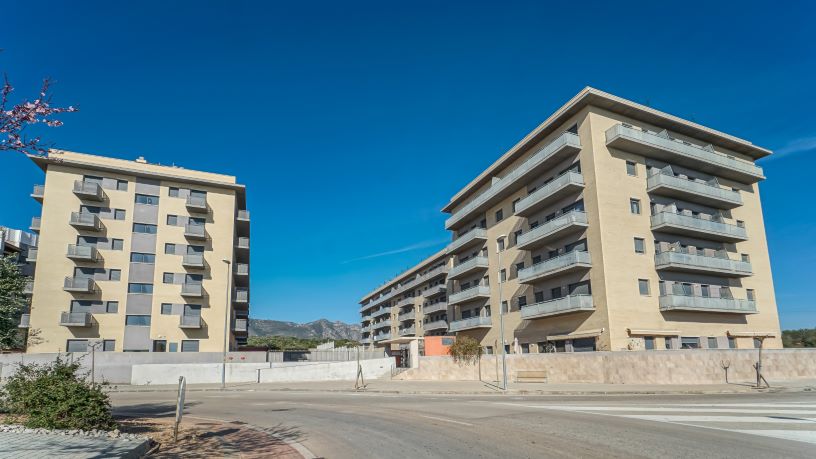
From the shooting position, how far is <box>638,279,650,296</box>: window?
35.8 meters

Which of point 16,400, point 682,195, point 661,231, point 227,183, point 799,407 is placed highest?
point 227,183

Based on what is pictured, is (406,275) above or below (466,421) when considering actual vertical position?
above

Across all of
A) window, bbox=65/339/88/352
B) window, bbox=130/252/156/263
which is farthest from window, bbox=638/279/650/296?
window, bbox=65/339/88/352

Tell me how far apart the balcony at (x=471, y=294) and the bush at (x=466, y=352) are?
45.5ft

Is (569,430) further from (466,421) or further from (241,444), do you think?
(241,444)

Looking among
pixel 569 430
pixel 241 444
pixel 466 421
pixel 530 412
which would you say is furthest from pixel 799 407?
pixel 241 444

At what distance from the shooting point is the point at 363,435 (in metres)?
11.6

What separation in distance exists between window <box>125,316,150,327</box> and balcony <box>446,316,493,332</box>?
3072cm

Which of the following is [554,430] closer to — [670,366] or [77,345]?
[670,366]

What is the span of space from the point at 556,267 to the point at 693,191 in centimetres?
1217

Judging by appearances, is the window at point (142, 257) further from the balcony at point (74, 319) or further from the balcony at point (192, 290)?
the balcony at point (74, 319)

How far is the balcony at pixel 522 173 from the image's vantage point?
3819cm

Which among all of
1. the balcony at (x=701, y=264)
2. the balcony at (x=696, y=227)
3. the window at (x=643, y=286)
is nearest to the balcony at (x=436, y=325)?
the window at (x=643, y=286)

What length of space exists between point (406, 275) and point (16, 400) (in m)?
79.1
